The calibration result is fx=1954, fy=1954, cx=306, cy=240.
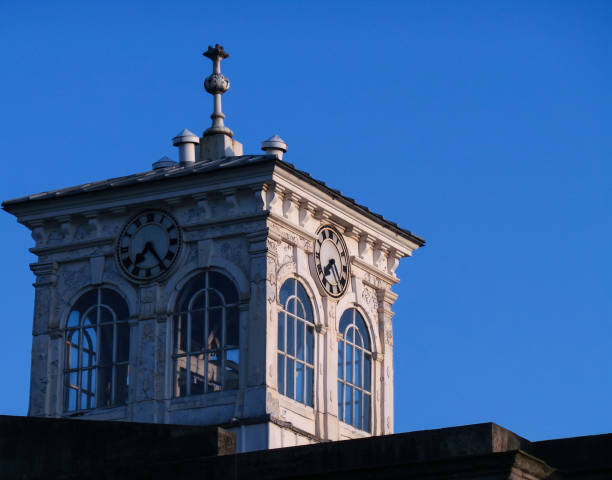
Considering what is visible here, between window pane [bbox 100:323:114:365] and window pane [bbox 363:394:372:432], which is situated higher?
window pane [bbox 100:323:114:365]

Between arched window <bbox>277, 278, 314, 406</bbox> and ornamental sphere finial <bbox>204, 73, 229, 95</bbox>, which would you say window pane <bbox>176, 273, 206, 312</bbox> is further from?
ornamental sphere finial <bbox>204, 73, 229, 95</bbox>

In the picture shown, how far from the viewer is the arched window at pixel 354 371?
48.0 m

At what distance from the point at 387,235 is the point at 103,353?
7.99 m

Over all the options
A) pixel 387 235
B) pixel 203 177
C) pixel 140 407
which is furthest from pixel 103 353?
pixel 387 235

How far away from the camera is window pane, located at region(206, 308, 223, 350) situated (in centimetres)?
4588

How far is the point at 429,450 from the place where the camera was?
1283 inches

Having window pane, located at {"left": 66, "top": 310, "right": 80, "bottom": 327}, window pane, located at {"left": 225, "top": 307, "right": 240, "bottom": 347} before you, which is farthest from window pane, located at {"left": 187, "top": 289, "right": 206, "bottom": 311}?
window pane, located at {"left": 66, "top": 310, "right": 80, "bottom": 327}

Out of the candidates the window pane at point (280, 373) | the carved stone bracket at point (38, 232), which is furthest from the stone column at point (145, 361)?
the carved stone bracket at point (38, 232)

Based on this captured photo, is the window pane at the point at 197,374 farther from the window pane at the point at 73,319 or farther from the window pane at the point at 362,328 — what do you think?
the window pane at the point at 362,328

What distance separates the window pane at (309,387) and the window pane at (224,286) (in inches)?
101

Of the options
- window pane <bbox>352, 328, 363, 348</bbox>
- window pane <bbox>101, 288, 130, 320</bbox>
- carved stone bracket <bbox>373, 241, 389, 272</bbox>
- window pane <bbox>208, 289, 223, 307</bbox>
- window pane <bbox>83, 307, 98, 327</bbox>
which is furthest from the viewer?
carved stone bracket <bbox>373, 241, 389, 272</bbox>

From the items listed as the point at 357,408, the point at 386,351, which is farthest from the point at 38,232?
the point at 386,351

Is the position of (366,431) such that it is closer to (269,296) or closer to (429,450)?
(269,296)

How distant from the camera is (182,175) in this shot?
4647 centimetres
